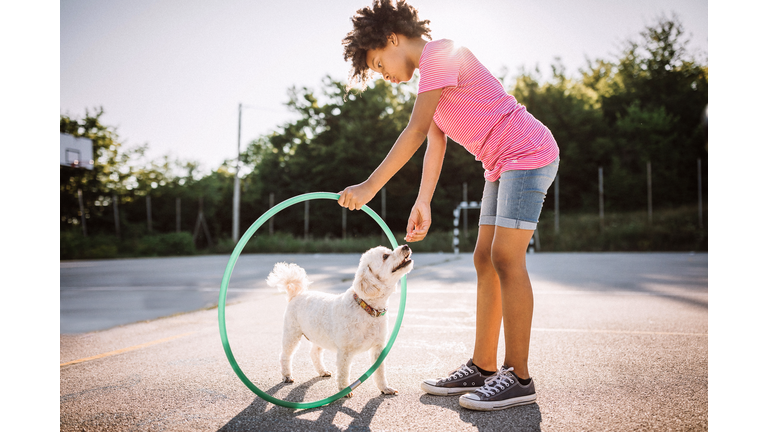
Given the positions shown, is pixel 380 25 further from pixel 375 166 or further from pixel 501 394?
pixel 375 166

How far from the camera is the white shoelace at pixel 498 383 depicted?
81.4 inches

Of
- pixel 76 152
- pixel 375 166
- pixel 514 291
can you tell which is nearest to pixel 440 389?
pixel 514 291

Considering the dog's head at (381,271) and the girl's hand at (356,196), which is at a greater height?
the girl's hand at (356,196)

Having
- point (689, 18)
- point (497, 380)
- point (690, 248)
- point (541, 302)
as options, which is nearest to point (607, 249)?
point (690, 248)

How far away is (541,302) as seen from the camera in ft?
16.8

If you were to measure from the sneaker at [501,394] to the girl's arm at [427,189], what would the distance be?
0.73m

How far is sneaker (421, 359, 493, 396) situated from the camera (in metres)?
2.26

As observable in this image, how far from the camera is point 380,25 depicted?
2.21 m

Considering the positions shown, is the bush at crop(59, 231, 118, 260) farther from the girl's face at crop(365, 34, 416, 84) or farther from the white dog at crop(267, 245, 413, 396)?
the girl's face at crop(365, 34, 416, 84)

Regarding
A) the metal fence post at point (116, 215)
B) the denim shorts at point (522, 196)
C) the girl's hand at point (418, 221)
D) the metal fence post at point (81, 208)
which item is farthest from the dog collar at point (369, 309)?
the metal fence post at point (116, 215)

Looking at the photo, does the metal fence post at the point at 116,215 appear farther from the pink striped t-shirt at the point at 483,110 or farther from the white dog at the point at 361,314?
the pink striped t-shirt at the point at 483,110

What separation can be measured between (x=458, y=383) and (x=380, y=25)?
176 cm

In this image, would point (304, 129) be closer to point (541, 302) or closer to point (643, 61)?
point (643, 61)
